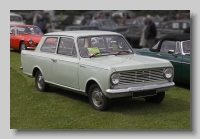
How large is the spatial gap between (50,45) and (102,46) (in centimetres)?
148

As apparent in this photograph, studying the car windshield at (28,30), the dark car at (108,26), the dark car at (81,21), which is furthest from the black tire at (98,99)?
the dark car at (81,21)

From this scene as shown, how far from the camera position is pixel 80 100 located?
792cm

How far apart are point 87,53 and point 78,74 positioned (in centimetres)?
48

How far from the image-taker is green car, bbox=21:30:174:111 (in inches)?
263

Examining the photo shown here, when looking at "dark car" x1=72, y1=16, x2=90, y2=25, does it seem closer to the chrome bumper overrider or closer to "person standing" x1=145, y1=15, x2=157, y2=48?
"person standing" x1=145, y1=15, x2=157, y2=48

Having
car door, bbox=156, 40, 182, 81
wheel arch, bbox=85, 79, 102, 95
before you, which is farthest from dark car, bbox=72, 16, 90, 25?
wheel arch, bbox=85, 79, 102, 95

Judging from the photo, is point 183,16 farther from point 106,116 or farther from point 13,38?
point 106,116

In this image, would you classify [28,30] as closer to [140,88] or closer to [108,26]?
[140,88]

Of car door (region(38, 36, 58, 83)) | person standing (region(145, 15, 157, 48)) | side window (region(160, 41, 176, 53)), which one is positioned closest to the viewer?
car door (region(38, 36, 58, 83))

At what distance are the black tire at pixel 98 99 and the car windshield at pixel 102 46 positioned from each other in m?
0.78

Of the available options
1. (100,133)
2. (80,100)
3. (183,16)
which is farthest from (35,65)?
(183,16)

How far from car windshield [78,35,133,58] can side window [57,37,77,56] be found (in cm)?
20

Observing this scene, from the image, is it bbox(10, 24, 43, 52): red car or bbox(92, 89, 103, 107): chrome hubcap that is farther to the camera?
bbox(10, 24, 43, 52): red car

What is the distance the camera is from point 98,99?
7.00 metres
